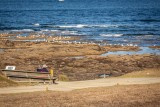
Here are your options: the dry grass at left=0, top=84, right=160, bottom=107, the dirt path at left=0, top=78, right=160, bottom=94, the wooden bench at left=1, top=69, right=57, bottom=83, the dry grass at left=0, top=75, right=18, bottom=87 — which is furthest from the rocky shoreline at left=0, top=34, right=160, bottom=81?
the dry grass at left=0, top=84, right=160, bottom=107

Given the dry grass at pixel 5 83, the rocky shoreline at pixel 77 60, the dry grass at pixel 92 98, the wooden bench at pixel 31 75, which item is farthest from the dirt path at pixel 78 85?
the rocky shoreline at pixel 77 60

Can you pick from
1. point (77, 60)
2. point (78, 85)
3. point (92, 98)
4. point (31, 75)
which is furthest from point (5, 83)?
point (77, 60)

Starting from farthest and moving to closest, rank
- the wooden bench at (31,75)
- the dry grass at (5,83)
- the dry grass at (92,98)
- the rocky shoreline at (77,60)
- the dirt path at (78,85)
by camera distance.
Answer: the rocky shoreline at (77,60), the wooden bench at (31,75), the dry grass at (5,83), the dirt path at (78,85), the dry grass at (92,98)

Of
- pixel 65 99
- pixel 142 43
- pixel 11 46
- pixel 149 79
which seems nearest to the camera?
pixel 65 99

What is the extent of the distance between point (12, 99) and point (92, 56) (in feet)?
90.4

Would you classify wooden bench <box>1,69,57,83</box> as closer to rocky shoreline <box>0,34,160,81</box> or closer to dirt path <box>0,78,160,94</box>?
dirt path <box>0,78,160,94</box>

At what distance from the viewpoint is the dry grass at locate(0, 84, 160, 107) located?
735 inches

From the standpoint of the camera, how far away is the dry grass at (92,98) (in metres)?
18.7

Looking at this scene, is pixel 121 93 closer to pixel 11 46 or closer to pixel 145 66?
pixel 145 66

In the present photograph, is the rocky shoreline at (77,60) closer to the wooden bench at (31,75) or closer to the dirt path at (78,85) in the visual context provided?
the wooden bench at (31,75)

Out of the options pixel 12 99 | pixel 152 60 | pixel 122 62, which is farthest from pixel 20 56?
pixel 12 99

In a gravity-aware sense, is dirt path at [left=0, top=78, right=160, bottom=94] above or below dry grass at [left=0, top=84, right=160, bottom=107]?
below

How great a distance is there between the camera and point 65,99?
19.9 metres

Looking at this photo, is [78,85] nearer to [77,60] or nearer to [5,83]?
[5,83]
